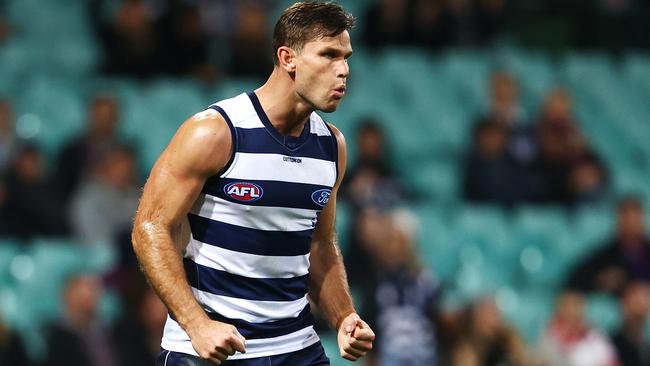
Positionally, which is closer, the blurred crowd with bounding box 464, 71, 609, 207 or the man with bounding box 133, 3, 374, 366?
the man with bounding box 133, 3, 374, 366

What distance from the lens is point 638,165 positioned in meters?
12.0

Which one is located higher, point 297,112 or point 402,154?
point 297,112

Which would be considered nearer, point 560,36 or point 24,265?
point 24,265

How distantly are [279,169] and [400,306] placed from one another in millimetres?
4150

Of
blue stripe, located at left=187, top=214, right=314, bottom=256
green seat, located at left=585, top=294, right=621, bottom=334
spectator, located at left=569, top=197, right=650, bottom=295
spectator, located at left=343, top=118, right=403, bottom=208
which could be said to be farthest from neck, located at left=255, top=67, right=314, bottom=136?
spectator, located at left=569, top=197, right=650, bottom=295

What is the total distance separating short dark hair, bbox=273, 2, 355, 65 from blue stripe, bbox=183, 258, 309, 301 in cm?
82

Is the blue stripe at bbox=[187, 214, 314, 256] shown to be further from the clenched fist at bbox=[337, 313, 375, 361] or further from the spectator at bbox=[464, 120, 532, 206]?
the spectator at bbox=[464, 120, 532, 206]

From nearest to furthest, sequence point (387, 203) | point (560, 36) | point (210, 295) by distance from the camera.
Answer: point (210, 295), point (387, 203), point (560, 36)

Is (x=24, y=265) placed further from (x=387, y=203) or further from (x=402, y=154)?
(x=402, y=154)

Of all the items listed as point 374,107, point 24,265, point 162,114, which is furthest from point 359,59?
point 24,265

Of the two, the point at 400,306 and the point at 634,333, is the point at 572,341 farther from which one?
the point at 400,306

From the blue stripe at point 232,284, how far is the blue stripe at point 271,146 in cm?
44

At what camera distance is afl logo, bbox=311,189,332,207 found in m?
4.45

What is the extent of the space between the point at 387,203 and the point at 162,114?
2.08 meters
